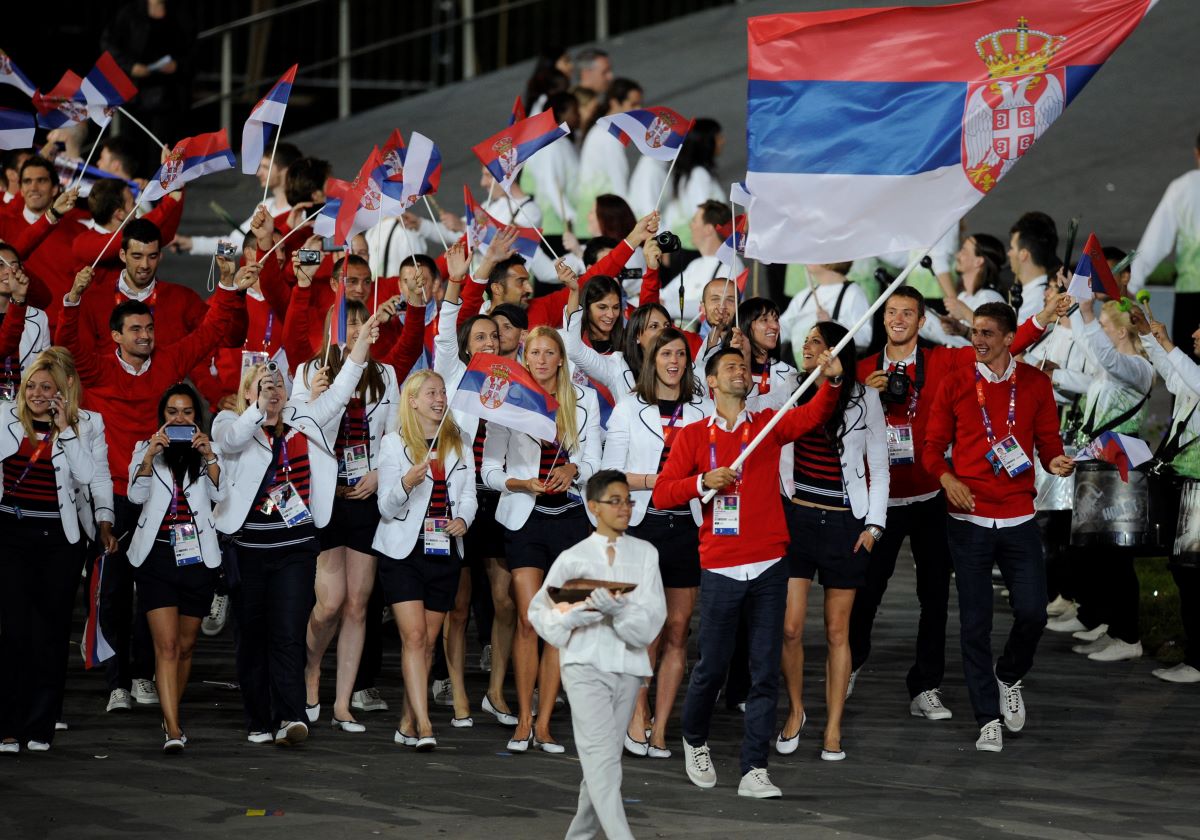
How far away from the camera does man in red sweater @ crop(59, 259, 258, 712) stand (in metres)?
9.49

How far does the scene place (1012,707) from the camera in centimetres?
944

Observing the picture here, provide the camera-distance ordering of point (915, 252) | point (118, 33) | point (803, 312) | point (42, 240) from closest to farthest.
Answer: point (915, 252) < point (42, 240) < point (803, 312) < point (118, 33)

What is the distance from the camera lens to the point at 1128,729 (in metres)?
9.49

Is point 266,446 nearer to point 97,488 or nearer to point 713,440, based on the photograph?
point 97,488

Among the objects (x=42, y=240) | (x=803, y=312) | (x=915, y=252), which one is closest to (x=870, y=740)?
(x=915, y=252)

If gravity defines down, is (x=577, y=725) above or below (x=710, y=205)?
below

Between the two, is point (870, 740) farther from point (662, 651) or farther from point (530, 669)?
point (530, 669)

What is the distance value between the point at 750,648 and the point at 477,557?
84.9 inches

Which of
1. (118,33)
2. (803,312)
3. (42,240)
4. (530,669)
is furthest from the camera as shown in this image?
(118,33)

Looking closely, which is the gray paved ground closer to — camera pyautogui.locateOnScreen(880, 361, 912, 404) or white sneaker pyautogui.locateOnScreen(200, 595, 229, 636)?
camera pyautogui.locateOnScreen(880, 361, 912, 404)

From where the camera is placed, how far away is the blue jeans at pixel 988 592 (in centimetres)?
912

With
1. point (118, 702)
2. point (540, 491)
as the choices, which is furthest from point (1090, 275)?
point (118, 702)

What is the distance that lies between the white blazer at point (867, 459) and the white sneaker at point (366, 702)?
9.05 feet

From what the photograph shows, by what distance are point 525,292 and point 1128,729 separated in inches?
169
